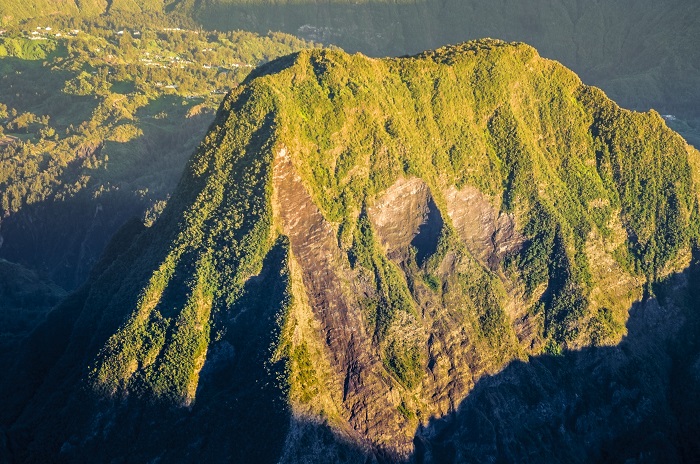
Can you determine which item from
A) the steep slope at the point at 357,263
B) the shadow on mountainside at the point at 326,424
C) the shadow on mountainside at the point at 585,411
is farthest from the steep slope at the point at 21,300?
the shadow on mountainside at the point at 585,411

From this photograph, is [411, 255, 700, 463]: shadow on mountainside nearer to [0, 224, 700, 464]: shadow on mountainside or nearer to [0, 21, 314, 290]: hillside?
[0, 224, 700, 464]: shadow on mountainside

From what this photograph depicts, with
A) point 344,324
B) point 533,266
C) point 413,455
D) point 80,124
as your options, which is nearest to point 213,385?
point 344,324

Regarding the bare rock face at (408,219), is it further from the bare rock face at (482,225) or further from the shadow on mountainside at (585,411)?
the shadow on mountainside at (585,411)

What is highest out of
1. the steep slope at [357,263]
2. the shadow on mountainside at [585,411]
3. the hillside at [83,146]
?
the hillside at [83,146]

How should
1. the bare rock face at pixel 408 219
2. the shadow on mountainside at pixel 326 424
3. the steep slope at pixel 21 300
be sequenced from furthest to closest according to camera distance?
the steep slope at pixel 21 300, the bare rock face at pixel 408 219, the shadow on mountainside at pixel 326 424

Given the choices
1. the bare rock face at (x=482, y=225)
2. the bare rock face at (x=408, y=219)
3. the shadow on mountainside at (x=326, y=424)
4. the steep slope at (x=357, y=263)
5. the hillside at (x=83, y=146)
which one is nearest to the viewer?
the shadow on mountainside at (x=326, y=424)

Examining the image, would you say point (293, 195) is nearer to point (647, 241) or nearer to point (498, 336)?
point (498, 336)

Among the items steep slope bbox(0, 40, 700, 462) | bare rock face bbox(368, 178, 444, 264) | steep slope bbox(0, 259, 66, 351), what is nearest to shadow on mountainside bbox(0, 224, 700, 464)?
steep slope bbox(0, 40, 700, 462)
